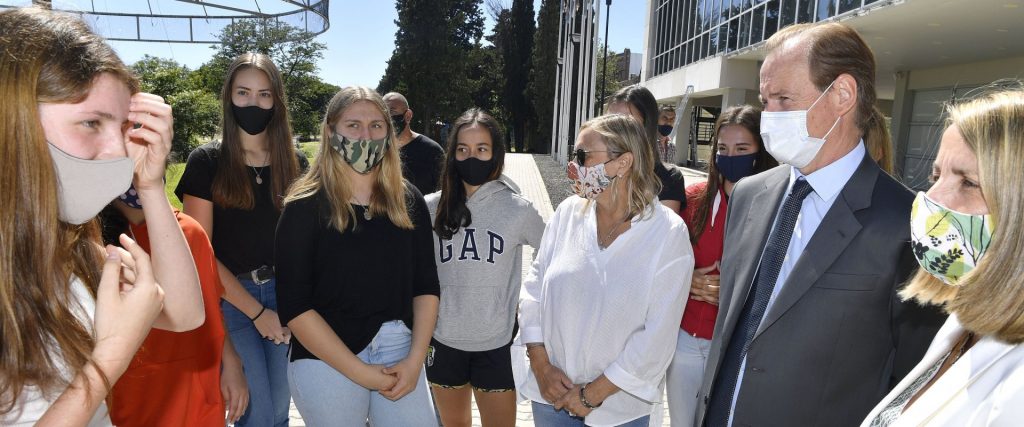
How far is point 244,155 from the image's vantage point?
11.1 feet

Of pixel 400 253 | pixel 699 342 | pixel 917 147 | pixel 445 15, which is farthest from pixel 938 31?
pixel 445 15

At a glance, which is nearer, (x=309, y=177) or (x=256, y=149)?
(x=309, y=177)

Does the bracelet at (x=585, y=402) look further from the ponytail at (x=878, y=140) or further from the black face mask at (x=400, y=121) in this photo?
the black face mask at (x=400, y=121)

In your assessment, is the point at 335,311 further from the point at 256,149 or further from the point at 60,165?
the point at 60,165

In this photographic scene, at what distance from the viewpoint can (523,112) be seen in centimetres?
5056

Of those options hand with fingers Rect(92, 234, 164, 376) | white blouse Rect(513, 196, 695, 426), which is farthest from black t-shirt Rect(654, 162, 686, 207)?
hand with fingers Rect(92, 234, 164, 376)

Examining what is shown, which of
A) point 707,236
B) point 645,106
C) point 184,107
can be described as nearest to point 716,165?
point 707,236

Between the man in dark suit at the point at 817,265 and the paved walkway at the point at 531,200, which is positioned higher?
the man in dark suit at the point at 817,265

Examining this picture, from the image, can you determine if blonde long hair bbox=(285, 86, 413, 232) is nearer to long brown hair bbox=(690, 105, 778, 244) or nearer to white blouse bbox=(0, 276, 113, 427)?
white blouse bbox=(0, 276, 113, 427)

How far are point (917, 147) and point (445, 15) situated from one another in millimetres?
36720

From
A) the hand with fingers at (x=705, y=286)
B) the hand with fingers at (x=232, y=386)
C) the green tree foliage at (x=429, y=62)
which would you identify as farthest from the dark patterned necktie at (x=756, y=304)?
the green tree foliage at (x=429, y=62)

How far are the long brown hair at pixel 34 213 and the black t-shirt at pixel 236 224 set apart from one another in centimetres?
188

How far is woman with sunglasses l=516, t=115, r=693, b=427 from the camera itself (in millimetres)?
2648

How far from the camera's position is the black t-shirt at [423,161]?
18.0 ft
